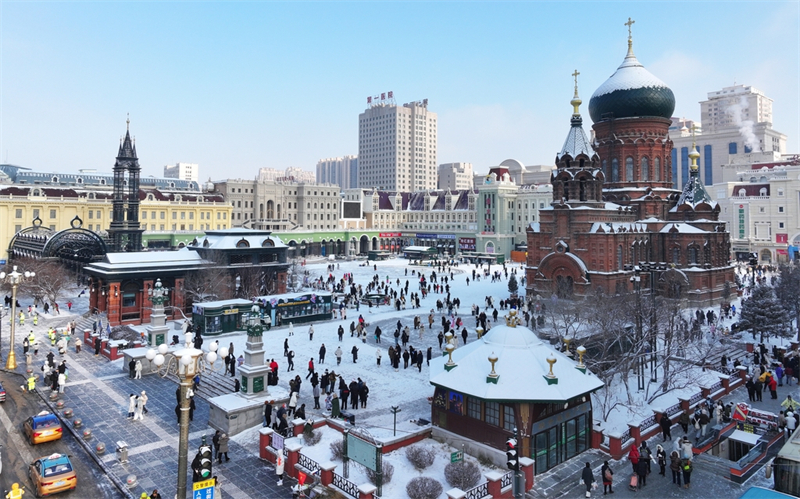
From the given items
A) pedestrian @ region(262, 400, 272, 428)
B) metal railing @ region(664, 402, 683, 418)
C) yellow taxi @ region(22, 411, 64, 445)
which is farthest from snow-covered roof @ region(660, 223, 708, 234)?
yellow taxi @ region(22, 411, 64, 445)

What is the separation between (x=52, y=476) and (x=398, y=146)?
137616 millimetres

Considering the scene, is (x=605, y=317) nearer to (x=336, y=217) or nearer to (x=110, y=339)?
(x=110, y=339)

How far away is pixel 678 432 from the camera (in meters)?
17.8

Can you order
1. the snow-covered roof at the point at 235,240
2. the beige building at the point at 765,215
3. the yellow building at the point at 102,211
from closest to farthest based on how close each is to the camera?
the snow-covered roof at the point at 235,240 → the yellow building at the point at 102,211 → the beige building at the point at 765,215

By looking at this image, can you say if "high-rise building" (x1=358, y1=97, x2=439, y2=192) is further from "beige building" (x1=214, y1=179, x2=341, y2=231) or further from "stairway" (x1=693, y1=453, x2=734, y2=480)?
"stairway" (x1=693, y1=453, x2=734, y2=480)

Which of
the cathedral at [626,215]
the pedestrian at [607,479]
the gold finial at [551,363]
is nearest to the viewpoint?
the pedestrian at [607,479]

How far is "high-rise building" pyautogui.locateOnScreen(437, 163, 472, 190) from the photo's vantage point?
6762 inches

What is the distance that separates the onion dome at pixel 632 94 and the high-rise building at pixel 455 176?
12382cm

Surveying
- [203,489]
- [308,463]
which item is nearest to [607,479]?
[308,463]

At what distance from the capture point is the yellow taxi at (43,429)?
16.1 m

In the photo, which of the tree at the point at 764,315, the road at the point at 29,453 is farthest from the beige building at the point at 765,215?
the road at the point at 29,453

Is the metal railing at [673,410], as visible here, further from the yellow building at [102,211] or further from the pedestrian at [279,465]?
the yellow building at [102,211]

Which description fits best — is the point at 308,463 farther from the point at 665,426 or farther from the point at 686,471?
the point at 665,426

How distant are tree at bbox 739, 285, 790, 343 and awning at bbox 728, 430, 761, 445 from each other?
604 inches
